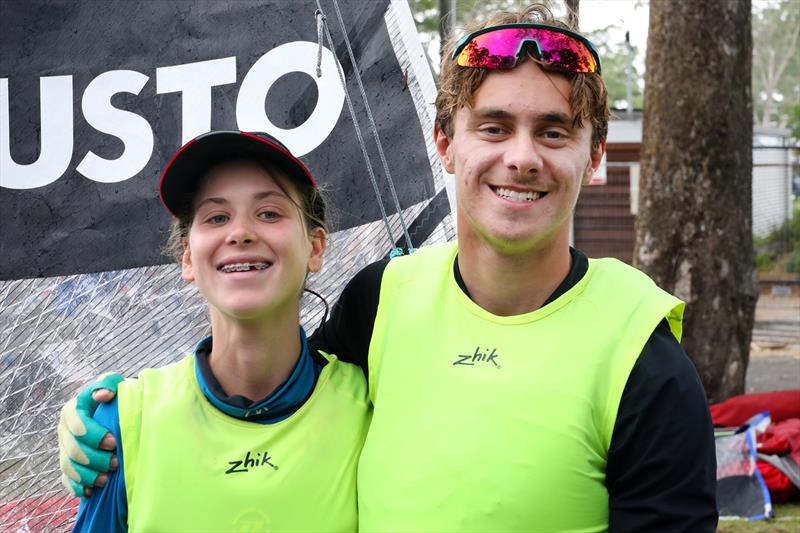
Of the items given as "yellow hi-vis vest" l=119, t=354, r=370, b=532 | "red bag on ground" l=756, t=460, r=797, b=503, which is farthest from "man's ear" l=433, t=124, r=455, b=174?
"red bag on ground" l=756, t=460, r=797, b=503

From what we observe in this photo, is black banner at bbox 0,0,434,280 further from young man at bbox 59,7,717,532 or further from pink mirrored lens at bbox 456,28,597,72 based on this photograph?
pink mirrored lens at bbox 456,28,597,72

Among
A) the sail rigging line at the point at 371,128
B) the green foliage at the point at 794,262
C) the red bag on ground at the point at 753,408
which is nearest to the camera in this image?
the sail rigging line at the point at 371,128

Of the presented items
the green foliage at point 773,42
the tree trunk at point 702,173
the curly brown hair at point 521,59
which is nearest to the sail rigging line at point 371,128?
the curly brown hair at point 521,59

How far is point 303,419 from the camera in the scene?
202 cm

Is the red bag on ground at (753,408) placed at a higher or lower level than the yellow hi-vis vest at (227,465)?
lower

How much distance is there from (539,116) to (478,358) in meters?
0.51

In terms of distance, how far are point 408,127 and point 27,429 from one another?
1.49 metres

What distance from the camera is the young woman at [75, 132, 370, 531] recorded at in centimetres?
192

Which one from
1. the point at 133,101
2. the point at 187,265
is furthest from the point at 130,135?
the point at 187,265

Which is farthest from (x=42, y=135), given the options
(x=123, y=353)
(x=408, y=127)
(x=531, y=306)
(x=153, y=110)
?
(x=531, y=306)

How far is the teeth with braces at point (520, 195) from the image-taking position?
1.92 m

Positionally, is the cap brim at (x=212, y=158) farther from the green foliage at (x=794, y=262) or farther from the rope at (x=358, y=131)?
the green foliage at (x=794, y=262)

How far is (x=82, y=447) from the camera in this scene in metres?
1.89

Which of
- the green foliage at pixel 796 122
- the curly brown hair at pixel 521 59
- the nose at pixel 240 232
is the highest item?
the green foliage at pixel 796 122
